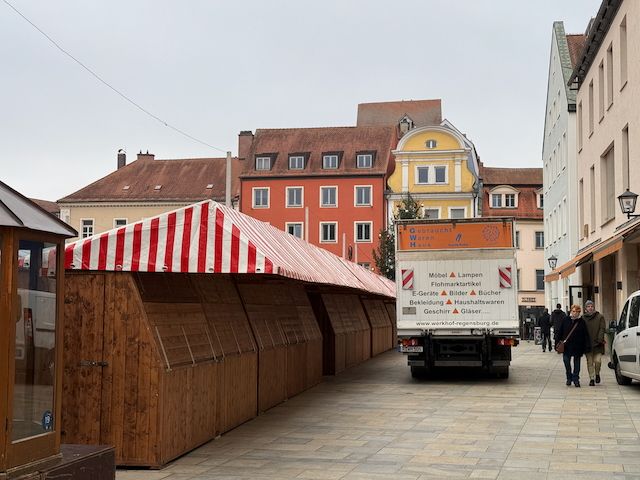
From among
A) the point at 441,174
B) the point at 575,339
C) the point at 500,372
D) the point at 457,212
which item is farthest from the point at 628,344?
the point at 457,212

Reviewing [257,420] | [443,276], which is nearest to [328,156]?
[443,276]

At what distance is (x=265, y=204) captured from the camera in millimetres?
66125

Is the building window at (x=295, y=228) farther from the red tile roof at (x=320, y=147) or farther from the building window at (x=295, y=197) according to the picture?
the red tile roof at (x=320, y=147)

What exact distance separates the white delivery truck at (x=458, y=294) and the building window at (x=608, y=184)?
10438 mm

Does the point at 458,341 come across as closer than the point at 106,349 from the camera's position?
No

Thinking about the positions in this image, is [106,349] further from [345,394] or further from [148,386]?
[345,394]

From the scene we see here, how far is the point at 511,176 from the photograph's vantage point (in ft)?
213

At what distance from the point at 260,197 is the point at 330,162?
599cm

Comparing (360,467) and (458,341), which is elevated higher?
(458,341)

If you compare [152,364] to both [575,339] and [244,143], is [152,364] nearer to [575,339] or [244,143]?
[575,339]

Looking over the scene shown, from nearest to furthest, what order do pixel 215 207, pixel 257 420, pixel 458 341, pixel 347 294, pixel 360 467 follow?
pixel 360 467 → pixel 215 207 → pixel 257 420 → pixel 458 341 → pixel 347 294

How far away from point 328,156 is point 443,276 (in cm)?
4871

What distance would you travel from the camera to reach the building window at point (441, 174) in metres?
60.5

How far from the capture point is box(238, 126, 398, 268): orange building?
64.1m
